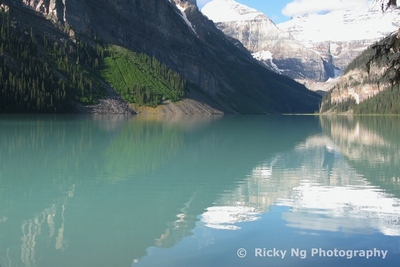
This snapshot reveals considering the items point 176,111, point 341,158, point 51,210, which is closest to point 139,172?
point 51,210

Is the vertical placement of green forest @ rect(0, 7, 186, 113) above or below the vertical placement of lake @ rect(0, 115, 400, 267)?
above

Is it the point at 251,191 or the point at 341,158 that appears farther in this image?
the point at 341,158

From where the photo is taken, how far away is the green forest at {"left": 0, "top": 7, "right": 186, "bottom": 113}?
13662 cm

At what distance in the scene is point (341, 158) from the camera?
138ft

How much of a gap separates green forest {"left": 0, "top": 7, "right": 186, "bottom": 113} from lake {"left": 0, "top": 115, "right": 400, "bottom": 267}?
345ft

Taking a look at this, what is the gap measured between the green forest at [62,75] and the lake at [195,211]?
10525 cm

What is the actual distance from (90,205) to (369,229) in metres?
11.9

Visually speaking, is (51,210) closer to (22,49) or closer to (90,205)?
(90,205)

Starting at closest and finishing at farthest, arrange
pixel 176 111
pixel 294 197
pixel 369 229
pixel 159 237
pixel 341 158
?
pixel 159 237, pixel 369 229, pixel 294 197, pixel 341 158, pixel 176 111
